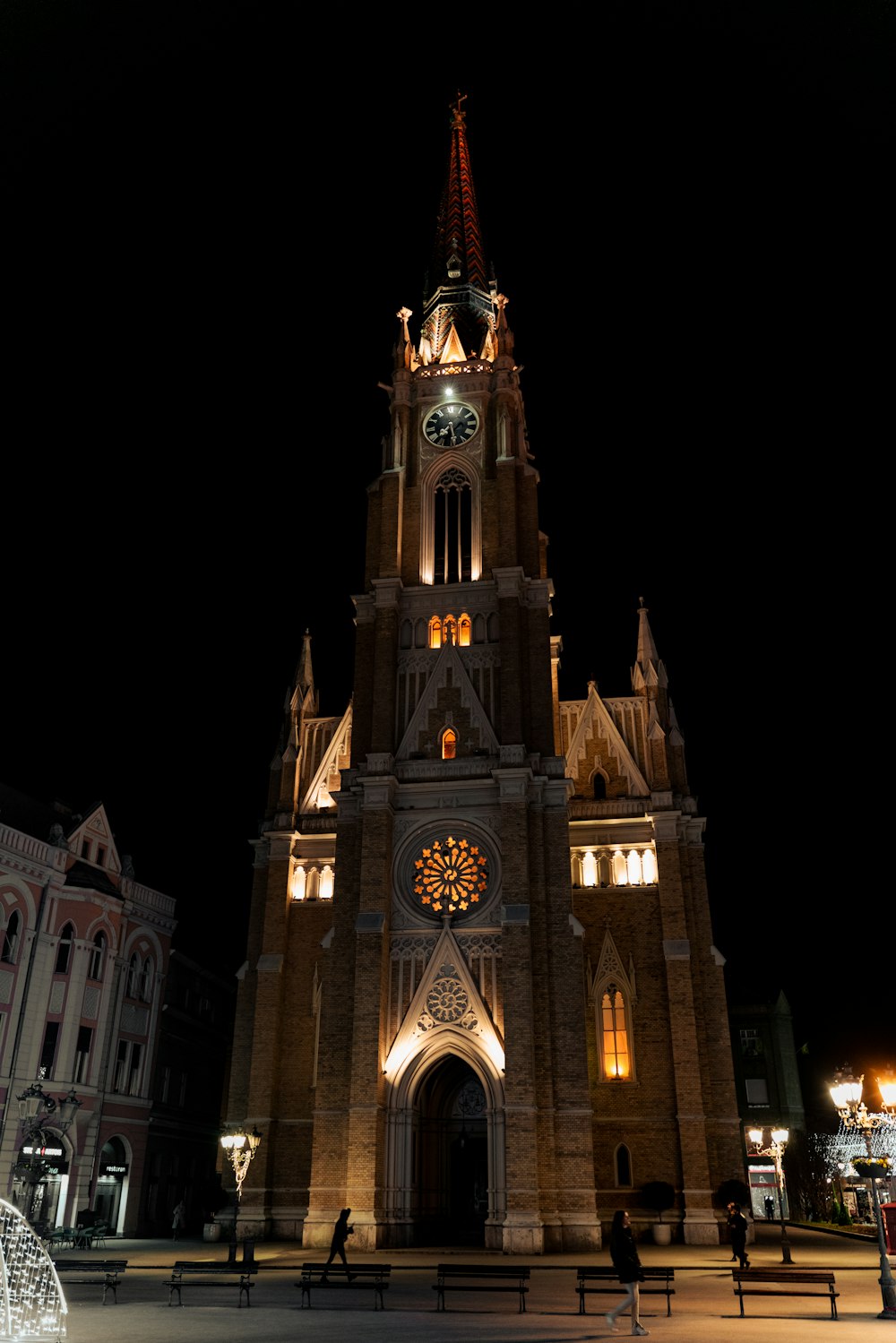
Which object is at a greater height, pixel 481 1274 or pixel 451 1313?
pixel 481 1274

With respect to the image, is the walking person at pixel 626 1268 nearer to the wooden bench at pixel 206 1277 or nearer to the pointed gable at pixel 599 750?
the wooden bench at pixel 206 1277

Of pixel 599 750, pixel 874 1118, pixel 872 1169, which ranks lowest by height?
pixel 872 1169

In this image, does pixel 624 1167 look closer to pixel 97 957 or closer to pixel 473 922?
pixel 473 922

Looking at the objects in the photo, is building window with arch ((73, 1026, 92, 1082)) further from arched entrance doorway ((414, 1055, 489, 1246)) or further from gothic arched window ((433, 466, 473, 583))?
gothic arched window ((433, 466, 473, 583))

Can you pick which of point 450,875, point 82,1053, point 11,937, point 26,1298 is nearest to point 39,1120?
point 82,1053

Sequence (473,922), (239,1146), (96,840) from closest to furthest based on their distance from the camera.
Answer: (239,1146)
(473,922)
(96,840)

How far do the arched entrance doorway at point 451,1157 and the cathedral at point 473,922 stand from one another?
12 centimetres

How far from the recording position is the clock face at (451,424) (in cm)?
4647

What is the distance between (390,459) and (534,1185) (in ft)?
97.0

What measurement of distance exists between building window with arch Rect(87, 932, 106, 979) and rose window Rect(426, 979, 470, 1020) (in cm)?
1465

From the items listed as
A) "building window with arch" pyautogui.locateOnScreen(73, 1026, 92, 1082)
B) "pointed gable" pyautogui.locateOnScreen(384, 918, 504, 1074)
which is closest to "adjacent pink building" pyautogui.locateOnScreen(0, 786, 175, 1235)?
"building window with arch" pyautogui.locateOnScreen(73, 1026, 92, 1082)

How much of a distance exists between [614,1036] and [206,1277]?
20024 mm

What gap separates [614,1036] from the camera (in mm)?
39688

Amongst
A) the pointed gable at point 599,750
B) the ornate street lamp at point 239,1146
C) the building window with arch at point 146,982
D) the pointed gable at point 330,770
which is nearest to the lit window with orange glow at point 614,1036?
the pointed gable at point 599,750
